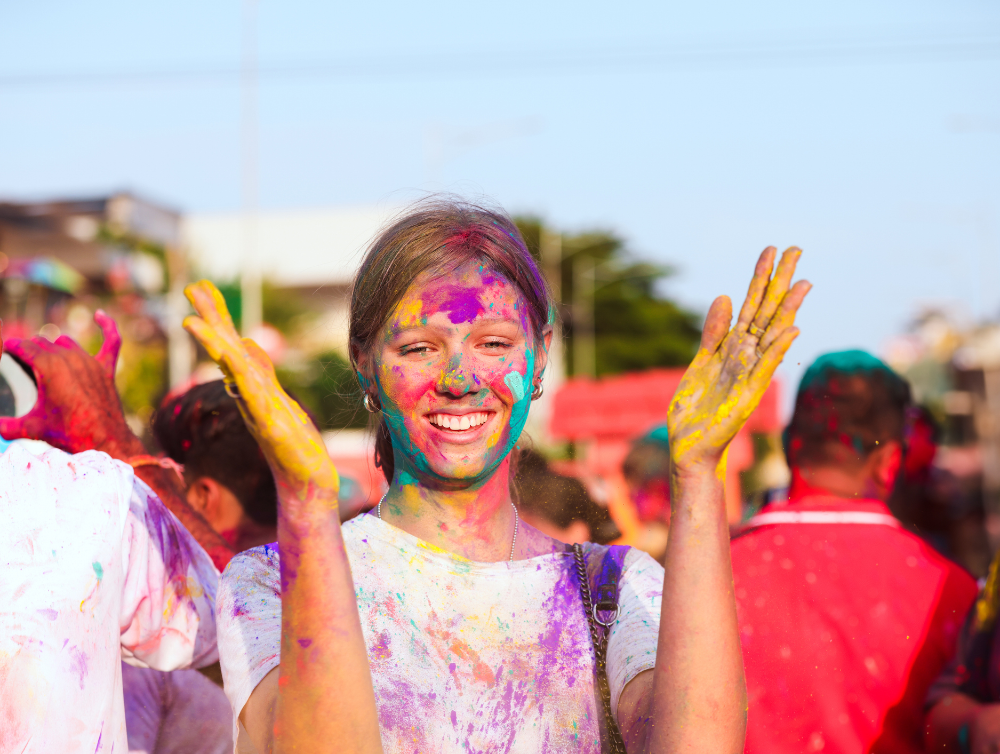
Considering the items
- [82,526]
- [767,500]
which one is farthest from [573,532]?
[82,526]

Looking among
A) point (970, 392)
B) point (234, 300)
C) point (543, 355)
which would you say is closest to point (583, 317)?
point (970, 392)

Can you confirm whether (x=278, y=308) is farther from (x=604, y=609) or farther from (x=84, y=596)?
(x=604, y=609)

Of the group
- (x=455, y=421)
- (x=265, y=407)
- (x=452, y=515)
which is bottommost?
(x=452, y=515)

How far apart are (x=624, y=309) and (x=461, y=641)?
55224 mm

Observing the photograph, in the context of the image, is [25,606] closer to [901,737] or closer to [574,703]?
[574,703]

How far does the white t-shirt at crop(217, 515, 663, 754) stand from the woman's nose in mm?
270

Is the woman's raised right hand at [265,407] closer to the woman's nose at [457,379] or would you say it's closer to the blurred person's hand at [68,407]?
the woman's nose at [457,379]

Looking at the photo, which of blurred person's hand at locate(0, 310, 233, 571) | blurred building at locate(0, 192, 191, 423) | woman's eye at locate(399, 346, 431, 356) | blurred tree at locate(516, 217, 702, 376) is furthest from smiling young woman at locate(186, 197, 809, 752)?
blurred tree at locate(516, 217, 702, 376)

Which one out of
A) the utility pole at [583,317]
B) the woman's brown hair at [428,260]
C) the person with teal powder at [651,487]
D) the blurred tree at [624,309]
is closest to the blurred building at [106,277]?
the person with teal powder at [651,487]

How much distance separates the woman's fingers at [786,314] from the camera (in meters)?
1.40

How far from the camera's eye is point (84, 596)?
5.22ft

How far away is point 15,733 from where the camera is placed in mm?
1515

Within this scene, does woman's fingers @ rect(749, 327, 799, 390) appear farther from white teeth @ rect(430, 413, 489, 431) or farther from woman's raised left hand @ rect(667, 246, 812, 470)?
white teeth @ rect(430, 413, 489, 431)

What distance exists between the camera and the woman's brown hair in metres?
1.68
